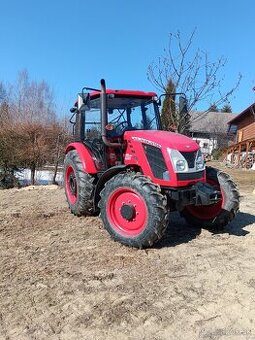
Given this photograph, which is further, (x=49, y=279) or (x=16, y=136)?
(x=16, y=136)

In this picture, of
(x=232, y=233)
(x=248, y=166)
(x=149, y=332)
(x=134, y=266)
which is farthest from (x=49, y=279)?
(x=248, y=166)

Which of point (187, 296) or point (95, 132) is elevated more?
point (95, 132)

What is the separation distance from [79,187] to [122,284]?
2891 mm

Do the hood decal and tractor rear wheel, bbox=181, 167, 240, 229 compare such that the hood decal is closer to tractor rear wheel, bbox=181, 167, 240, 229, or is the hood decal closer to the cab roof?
the cab roof

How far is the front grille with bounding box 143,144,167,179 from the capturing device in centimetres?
562

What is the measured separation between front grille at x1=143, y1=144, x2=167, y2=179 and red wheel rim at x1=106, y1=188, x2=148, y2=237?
0.43 m

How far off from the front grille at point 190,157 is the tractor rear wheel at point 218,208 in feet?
2.59

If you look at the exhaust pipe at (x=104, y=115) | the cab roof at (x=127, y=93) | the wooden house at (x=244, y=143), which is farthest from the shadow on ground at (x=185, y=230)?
the wooden house at (x=244, y=143)

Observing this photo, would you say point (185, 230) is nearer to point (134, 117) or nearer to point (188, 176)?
point (188, 176)

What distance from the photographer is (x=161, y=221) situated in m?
5.25

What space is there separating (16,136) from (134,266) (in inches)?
617

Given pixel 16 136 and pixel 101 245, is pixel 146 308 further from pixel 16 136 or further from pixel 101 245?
pixel 16 136

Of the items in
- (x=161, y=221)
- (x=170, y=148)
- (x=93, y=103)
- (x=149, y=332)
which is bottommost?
(x=149, y=332)

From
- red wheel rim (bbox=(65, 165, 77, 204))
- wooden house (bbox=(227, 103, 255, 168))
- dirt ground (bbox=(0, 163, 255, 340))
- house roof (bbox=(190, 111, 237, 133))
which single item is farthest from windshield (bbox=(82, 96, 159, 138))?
→ house roof (bbox=(190, 111, 237, 133))
